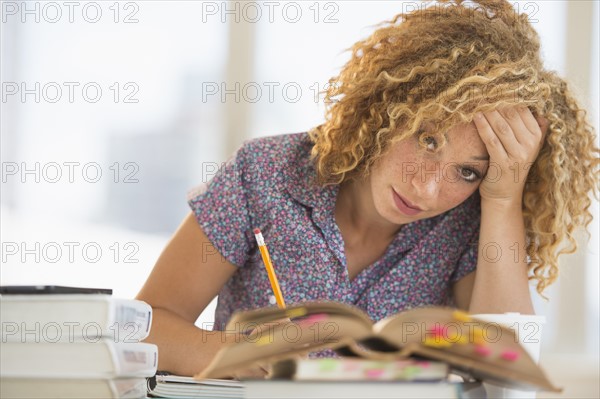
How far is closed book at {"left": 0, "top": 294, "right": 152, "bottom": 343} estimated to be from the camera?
0.80 m

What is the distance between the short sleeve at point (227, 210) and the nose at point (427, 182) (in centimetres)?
36

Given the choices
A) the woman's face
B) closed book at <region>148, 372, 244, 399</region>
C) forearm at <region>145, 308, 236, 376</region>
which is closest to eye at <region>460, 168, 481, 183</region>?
the woman's face

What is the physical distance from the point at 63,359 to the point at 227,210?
73 cm

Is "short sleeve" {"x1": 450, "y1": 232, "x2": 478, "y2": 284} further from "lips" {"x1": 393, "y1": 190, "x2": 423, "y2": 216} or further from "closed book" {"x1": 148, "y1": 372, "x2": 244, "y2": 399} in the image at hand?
"closed book" {"x1": 148, "y1": 372, "x2": 244, "y2": 399}

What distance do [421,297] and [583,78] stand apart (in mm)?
1580

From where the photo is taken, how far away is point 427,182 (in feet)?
4.53

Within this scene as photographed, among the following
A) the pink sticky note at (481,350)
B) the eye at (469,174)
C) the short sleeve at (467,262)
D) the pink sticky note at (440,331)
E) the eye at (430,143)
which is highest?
the eye at (430,143)

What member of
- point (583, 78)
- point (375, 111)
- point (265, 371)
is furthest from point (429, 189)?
point (583, 78)

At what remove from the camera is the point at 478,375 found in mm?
789

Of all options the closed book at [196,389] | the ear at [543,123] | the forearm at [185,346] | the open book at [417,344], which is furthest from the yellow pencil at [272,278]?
the ear at [543,123]

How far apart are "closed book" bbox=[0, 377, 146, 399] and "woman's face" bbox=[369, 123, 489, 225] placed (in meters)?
0.73

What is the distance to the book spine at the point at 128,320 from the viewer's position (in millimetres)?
811

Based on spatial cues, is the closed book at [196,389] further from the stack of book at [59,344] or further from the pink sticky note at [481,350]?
the pink sticky note at [481,350]

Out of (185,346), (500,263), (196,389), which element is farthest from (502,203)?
(196,389)
